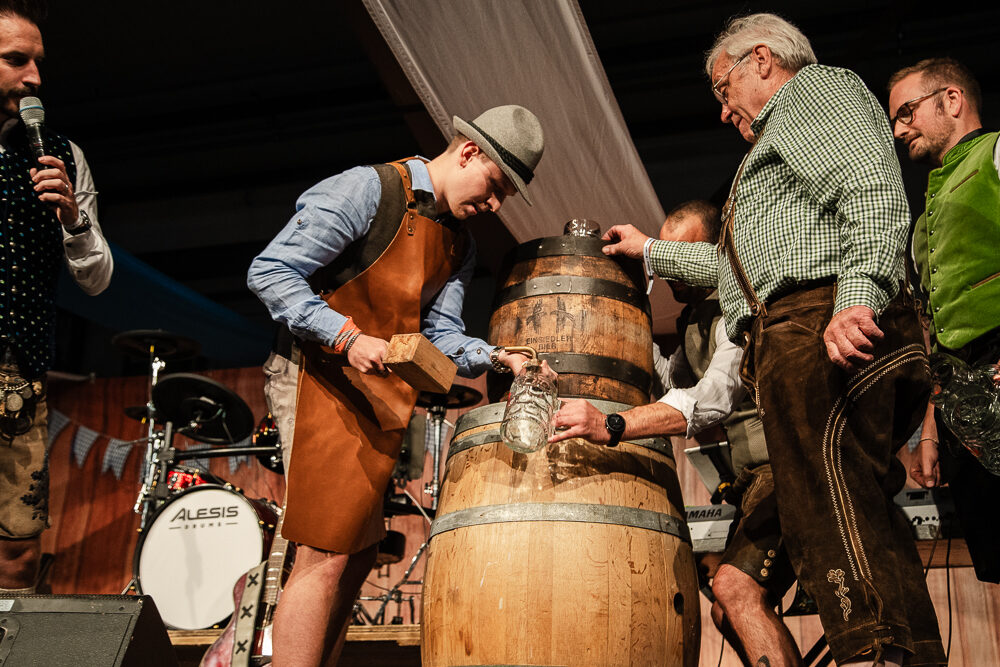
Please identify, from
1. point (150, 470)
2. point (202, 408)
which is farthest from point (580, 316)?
point (150, 470)

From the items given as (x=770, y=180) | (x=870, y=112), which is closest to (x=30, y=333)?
(x=770, y=180)

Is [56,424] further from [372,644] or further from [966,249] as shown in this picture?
[966,249]

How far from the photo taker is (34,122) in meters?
2.27

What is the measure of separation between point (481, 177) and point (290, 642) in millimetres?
1343

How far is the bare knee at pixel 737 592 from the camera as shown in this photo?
7.75 ft

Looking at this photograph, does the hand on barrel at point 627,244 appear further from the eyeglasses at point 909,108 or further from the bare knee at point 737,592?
the eyeglasses at point 909,108

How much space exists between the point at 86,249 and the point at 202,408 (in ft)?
Answer: 10.5

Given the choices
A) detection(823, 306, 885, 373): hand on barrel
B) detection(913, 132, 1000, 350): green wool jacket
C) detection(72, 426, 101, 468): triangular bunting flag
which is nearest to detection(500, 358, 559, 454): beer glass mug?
detection(823, 306, 885, 373): hand on barrel

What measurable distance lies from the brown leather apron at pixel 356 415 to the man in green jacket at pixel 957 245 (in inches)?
58.3

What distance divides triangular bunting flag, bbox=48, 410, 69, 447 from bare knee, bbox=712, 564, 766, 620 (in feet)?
20.7

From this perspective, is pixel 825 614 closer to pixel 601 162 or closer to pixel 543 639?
pixel 543 639

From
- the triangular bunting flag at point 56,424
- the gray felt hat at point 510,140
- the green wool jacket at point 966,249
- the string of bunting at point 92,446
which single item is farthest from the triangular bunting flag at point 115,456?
the green wool jacket at point 966,249

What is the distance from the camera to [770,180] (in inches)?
86.7

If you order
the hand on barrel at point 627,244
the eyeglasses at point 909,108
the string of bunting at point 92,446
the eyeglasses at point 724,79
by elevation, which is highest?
the string of bunting at point 92,446
